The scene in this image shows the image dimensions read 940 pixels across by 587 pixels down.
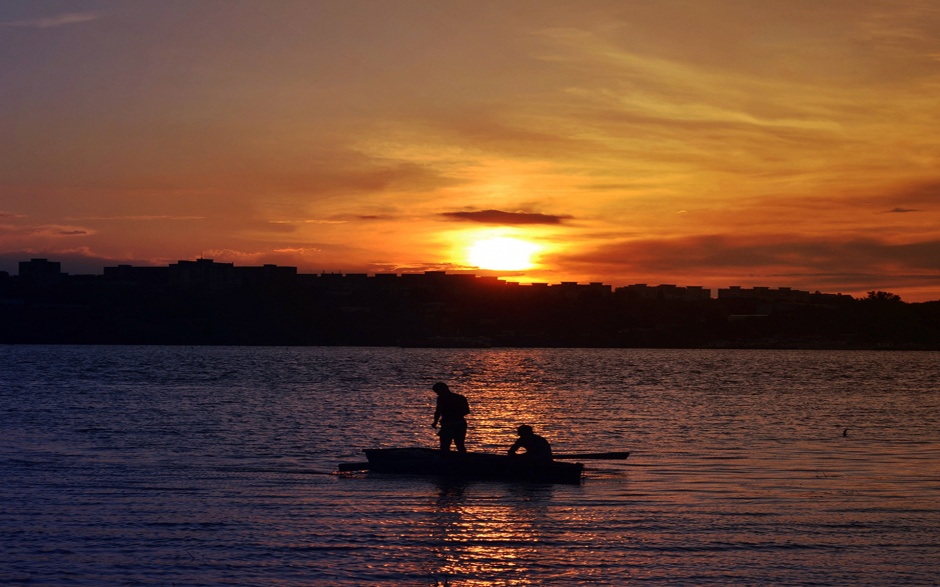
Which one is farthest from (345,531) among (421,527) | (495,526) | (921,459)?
(921,459)

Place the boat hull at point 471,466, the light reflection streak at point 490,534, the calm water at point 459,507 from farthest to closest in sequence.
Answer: the boat hull at point 471,466 → the calm water at point 459,507 → the light reflection streak at point 490,534

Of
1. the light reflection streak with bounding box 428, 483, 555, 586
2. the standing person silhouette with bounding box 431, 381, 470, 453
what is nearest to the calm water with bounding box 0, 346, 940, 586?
the light reflection streak with bounding box 428, 483, 555, 586

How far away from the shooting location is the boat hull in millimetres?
26219

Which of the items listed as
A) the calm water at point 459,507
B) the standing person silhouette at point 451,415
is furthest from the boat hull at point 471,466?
the calm water at point 459,507

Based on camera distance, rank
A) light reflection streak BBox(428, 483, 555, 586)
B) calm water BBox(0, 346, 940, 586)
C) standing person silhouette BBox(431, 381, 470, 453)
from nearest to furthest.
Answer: light reflection streak BBox(428, 483, 555, 586), calm water BBox(0, 346, 940, 586), standing person silhouette BBox(431, 381, 470, 453)

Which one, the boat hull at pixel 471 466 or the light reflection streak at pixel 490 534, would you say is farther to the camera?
the boat hull at pixel 471 466

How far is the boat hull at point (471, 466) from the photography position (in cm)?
→ 2622

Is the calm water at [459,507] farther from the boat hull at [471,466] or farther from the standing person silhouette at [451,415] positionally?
the standing person silhouette at [451,415]

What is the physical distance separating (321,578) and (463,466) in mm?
11212

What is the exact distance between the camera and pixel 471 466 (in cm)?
2678

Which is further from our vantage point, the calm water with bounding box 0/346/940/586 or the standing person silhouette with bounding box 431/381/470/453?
the standing person silhouette with bounding box 431/381/470/453

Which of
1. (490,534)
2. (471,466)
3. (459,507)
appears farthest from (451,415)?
(490,534)

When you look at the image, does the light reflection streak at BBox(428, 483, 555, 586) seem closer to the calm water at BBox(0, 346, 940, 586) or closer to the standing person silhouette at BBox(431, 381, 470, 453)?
the calm water at BBox(0, 346, 940, 586)

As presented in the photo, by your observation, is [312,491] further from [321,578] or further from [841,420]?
[841,420]
